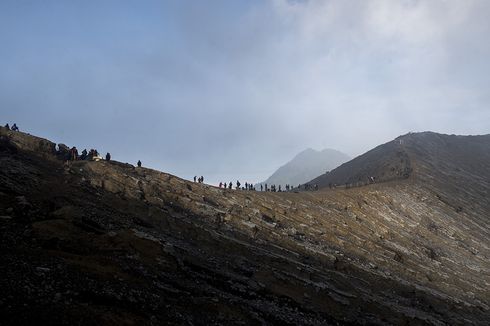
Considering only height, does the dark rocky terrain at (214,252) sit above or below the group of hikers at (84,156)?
below

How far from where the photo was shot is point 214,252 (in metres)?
42.2

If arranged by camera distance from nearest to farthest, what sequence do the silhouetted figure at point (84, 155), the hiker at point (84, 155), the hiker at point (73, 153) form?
the hiker at point (73, 153) < the hiker at point (84, 155) < the silhouetted figure at point (84, 155)

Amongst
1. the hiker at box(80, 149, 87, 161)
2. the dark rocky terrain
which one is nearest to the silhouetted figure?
the hiker at box(80, 149, 87, 161)

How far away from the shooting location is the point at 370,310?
4228 cm

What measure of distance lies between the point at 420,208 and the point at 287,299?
2586 inches

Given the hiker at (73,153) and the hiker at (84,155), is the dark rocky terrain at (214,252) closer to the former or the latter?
the hiker at (73,153)

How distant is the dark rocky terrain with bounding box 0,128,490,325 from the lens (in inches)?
949

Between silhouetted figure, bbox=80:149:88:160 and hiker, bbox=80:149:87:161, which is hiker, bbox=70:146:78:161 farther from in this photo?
silhouetted figure, bbox=80:149:88:160

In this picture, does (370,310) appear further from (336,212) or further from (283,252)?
(336,212)

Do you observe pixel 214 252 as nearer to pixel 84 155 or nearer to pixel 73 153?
pixel 73 153

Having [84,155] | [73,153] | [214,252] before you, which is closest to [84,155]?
[84,155]

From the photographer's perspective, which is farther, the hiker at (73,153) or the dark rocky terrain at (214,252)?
the hiker at (73,153)

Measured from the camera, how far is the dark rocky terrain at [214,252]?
24.1 m

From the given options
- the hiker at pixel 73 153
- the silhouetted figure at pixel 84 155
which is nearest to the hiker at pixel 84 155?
the silhouetted figure at pixel 84 155
